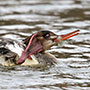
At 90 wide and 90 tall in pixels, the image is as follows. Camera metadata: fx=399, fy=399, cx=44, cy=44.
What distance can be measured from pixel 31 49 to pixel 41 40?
500 mm

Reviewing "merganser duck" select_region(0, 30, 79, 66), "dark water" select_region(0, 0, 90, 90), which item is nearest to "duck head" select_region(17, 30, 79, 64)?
"merganser duck" select_region(0, 30, 79, 66)

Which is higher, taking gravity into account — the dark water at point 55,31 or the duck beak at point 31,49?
the duck beak at point 31,49

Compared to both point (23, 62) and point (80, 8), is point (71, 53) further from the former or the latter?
point (80, 8)

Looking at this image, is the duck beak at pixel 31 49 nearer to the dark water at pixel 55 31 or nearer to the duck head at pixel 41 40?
the duck head at pixel 41 40

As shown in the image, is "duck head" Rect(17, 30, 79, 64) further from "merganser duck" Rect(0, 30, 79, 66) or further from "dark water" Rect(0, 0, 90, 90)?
"dark water" Rect(0, 0, 90, 90)

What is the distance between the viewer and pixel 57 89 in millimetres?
8211

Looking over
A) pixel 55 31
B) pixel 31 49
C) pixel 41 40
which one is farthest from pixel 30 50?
pixel 55 31

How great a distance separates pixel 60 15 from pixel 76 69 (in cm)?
732

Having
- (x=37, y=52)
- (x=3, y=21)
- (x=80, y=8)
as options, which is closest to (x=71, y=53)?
(x=37, y=52)

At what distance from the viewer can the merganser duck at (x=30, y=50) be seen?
9.57 m

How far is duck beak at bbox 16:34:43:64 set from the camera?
9623 mm

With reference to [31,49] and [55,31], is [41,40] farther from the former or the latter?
[55,31]

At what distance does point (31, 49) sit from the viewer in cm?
1005

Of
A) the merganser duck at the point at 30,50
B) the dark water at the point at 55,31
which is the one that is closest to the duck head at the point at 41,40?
the merganser duck at the point at 30,50
